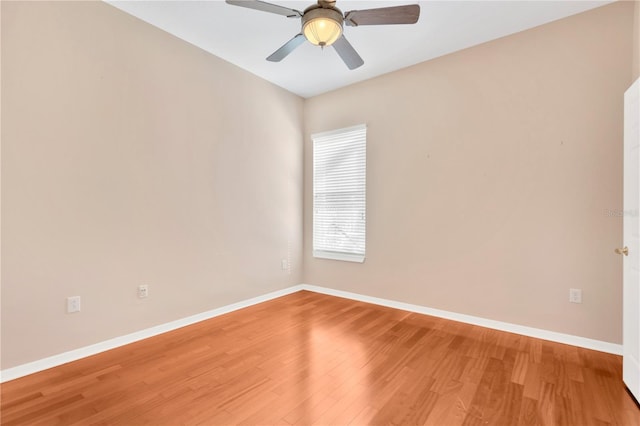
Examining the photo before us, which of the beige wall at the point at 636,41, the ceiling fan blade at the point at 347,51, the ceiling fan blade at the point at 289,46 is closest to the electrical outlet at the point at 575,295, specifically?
the beige wall at the point at 636,41

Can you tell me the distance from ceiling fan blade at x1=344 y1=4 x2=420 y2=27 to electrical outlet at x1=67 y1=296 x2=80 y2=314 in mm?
2920

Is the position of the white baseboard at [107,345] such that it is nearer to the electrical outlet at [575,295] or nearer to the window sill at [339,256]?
the window sill at [339,256]

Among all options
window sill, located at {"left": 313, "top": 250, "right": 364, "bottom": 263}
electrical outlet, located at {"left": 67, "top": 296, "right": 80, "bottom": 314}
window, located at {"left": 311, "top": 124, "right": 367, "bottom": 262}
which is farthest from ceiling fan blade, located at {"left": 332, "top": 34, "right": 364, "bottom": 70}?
electrical outlet, located at {"left": 67, "top": 296, "right": 80, "bottom": 314}

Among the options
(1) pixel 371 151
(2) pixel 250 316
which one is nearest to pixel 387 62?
(1) pixel 371 151

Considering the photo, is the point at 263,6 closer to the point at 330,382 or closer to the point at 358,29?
the point at 358,29

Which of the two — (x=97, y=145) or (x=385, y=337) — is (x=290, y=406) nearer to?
(x=385, y=337)

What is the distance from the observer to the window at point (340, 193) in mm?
4016

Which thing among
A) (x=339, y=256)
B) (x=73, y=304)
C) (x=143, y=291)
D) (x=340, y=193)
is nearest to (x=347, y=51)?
(x=340, y=193)

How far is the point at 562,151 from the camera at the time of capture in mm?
2680

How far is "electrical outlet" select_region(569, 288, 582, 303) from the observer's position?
2598mm

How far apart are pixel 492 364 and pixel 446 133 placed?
90.4 inches

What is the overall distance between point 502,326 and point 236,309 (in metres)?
2.89

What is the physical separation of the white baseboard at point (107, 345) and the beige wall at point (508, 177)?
177cm

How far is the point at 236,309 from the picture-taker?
11.7ft
